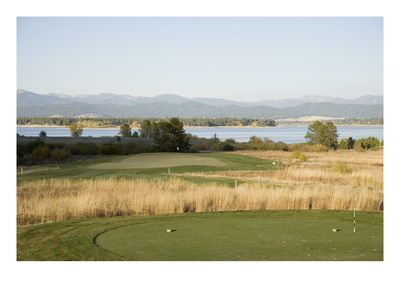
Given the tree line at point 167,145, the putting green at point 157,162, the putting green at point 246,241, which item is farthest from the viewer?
the tree line at point 167,145

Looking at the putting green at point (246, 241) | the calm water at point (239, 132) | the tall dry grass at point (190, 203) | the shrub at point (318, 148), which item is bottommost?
the tall dry grass at point (190, 203)

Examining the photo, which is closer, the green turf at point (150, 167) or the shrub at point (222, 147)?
the green turf at point (150, 167)

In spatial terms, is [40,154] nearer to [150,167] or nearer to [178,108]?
[150,167]

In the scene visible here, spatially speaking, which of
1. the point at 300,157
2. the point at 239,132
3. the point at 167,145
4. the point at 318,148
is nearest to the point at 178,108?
the point at 239,132

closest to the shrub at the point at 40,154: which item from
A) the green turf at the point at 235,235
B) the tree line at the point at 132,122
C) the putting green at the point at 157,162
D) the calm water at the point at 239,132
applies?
the calm water at the point at 239,132

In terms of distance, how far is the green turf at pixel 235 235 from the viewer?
5473 millimetres

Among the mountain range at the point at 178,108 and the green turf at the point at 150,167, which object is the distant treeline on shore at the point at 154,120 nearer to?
the mountain range at the point at 178,108

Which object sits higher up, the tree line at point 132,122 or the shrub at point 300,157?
the tree line at point 132,122

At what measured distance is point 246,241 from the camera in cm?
610

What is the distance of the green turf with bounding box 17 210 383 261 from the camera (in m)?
5.47

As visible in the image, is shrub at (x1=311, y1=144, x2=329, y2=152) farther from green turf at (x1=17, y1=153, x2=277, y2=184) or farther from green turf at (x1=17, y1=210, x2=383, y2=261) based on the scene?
green turf at (x1=17, y1=210, x2=383, y2=261)

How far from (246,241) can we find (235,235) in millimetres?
434

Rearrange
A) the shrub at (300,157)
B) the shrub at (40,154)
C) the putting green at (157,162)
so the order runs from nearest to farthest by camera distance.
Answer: the putting green at (157,162), the shrub at (300,157), the shrub at (40,154)
